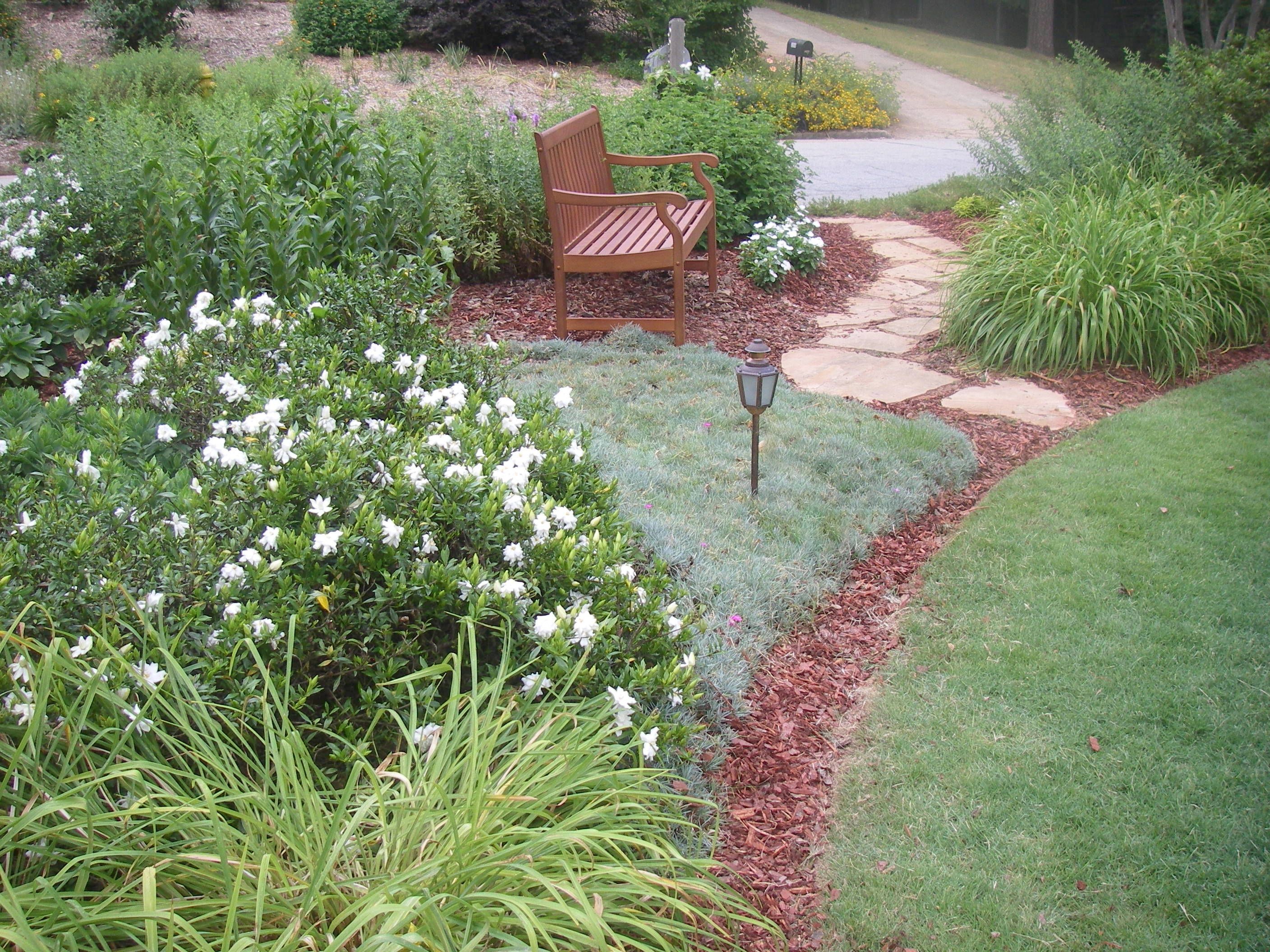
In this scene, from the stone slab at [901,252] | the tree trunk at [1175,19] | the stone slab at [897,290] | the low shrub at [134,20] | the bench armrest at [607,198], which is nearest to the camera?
the bench armrest at [607,198]

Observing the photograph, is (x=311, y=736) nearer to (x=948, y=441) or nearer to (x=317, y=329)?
(x=317, y=329)

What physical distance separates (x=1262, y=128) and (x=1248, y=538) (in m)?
4.43

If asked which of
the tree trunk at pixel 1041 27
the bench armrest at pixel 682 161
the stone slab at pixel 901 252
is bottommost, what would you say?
the stone slab at pixel 901 252

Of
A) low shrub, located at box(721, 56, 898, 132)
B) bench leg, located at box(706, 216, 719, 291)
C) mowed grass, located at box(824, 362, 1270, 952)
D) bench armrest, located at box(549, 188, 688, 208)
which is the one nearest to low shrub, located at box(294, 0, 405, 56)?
low shrub, located at box(721, 56, 898, 132)

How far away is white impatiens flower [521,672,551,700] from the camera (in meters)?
2.14

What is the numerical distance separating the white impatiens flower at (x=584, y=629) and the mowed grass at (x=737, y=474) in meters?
0.55

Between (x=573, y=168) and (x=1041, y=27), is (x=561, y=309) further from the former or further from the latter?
(x=1041, y=27)

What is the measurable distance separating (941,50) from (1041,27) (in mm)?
3360

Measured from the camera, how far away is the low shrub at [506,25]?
659 inches

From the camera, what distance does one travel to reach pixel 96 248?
4.85 m

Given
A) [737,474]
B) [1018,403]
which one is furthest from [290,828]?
[1018,403]

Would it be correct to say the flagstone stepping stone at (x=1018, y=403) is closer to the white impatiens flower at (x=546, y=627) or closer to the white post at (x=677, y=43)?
the white impatiens flower at (x=546, y=627)

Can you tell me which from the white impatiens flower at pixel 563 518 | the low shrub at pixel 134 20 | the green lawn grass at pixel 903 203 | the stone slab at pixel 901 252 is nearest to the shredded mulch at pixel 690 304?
the stone slab at pixel 901 252

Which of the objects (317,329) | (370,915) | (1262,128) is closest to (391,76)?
(1262,128)
